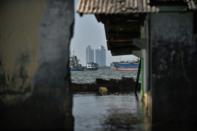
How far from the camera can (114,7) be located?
61.3ft

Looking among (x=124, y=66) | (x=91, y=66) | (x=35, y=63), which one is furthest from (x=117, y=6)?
(x=91, y=66)

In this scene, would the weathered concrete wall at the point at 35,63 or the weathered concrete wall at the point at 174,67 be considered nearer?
the weathered concrete wall at the point at 35,63

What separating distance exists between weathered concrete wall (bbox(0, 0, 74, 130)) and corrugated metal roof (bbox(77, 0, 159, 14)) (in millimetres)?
2109

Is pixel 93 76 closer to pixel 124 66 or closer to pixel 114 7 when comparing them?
pixel 124 66

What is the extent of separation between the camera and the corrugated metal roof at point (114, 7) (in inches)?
723

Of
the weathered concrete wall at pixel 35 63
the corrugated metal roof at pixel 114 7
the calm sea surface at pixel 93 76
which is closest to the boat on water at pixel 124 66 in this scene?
the calm sea surface at pixel 93 76

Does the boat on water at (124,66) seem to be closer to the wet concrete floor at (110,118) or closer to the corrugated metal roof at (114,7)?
the wet concrete floor at (110,118)

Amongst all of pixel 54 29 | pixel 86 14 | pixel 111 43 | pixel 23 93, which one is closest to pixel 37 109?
pixel 23 93

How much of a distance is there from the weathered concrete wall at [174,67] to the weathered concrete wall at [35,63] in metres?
3.15

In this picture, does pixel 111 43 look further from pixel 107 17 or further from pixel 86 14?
pixel 86 14

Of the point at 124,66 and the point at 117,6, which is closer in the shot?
the point at 117,6

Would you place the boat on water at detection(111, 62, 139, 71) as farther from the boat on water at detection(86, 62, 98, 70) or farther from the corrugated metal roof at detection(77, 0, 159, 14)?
the corrugated metal roof at detection(77, 0, 159, 14)

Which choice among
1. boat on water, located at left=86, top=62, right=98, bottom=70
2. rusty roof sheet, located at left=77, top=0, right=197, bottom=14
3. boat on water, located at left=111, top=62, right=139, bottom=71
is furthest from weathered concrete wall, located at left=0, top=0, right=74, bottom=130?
boat on water, located at left=86, top=62, right=98, bottom=70

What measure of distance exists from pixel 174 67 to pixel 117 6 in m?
2.65
